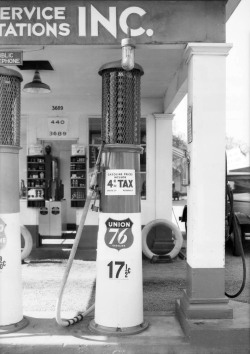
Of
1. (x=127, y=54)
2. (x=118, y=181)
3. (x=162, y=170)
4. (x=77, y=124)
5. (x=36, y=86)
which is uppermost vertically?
(x=36, y=86)

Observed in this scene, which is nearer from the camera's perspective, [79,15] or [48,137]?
[79,15]

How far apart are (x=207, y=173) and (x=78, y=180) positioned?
5.80 m

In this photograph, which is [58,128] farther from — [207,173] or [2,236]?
[207,173]

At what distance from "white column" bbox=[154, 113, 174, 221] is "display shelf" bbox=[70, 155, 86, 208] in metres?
1.66

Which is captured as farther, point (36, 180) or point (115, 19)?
point (36, 180)

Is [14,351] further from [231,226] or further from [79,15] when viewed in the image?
[79,15]

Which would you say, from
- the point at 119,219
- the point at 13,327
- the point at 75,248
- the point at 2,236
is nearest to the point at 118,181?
the point at 119,219

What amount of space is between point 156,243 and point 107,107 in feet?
18.7

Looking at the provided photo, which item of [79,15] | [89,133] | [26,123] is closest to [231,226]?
[79,15]

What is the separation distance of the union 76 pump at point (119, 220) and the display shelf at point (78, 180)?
5438mm

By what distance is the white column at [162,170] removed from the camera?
1023 cm

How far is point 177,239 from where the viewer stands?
30.5 ft

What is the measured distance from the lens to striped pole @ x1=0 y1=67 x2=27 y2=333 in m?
4.83

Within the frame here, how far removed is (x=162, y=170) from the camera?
10.3 meters
